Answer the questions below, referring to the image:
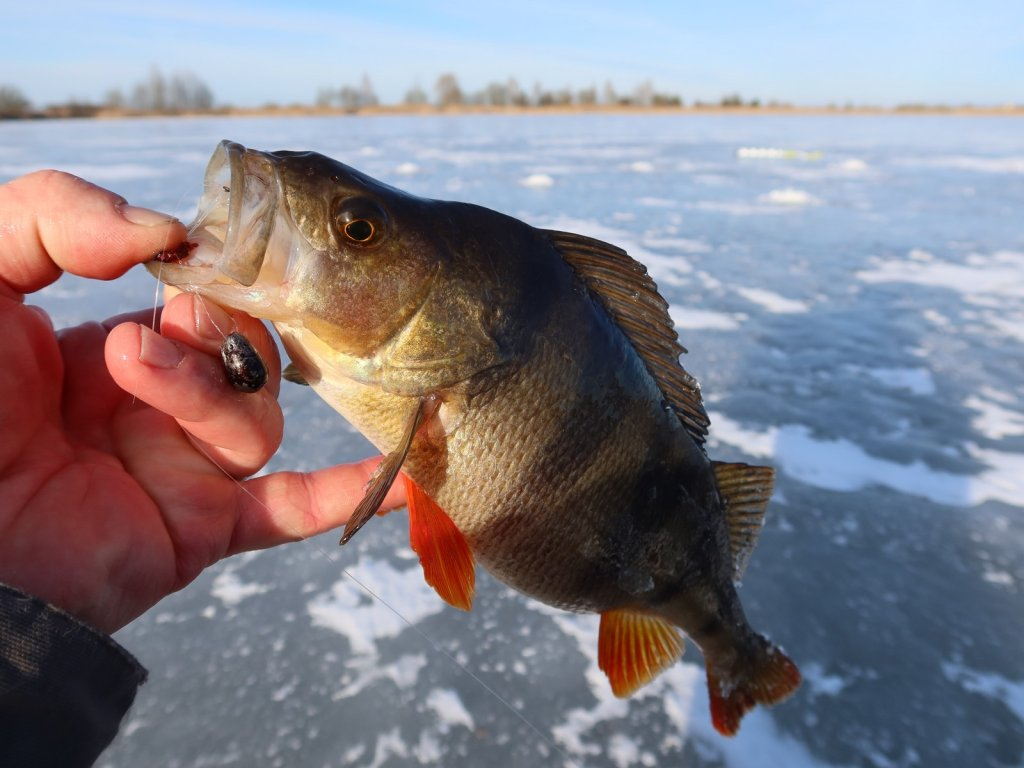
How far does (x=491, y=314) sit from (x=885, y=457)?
3.21 metres

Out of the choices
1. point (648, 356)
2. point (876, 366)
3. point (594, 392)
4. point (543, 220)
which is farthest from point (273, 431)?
point (543, 220)

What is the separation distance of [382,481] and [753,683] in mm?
1383

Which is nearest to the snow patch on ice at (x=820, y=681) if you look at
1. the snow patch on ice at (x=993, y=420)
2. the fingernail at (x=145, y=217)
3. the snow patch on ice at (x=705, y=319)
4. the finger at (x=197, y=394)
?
the finger at (x=197, y=394)

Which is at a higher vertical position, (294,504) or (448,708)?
(294,504)

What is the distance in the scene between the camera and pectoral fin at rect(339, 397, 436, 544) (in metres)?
1.42

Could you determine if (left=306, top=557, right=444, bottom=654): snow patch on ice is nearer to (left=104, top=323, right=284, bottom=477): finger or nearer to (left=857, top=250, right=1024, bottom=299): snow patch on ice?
(left=104, top=323, right=284, bottom=477): finger

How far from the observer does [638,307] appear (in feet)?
5.69

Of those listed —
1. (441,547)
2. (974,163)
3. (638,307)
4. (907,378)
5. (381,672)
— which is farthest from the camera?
(974,163)

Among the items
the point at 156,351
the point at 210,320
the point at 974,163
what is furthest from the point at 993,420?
the point at 974,163

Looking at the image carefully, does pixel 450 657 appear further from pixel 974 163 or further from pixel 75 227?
pixel 974 163

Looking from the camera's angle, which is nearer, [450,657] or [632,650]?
[632,650]

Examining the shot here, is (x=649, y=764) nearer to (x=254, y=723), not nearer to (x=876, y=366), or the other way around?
(x=254, y=723)

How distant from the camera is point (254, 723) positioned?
232 cm

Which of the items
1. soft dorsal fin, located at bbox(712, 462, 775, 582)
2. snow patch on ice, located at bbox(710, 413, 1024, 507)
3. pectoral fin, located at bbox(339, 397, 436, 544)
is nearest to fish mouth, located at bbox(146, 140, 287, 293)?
pectoral fin, located at bbox(339, 397, 436, 544)
